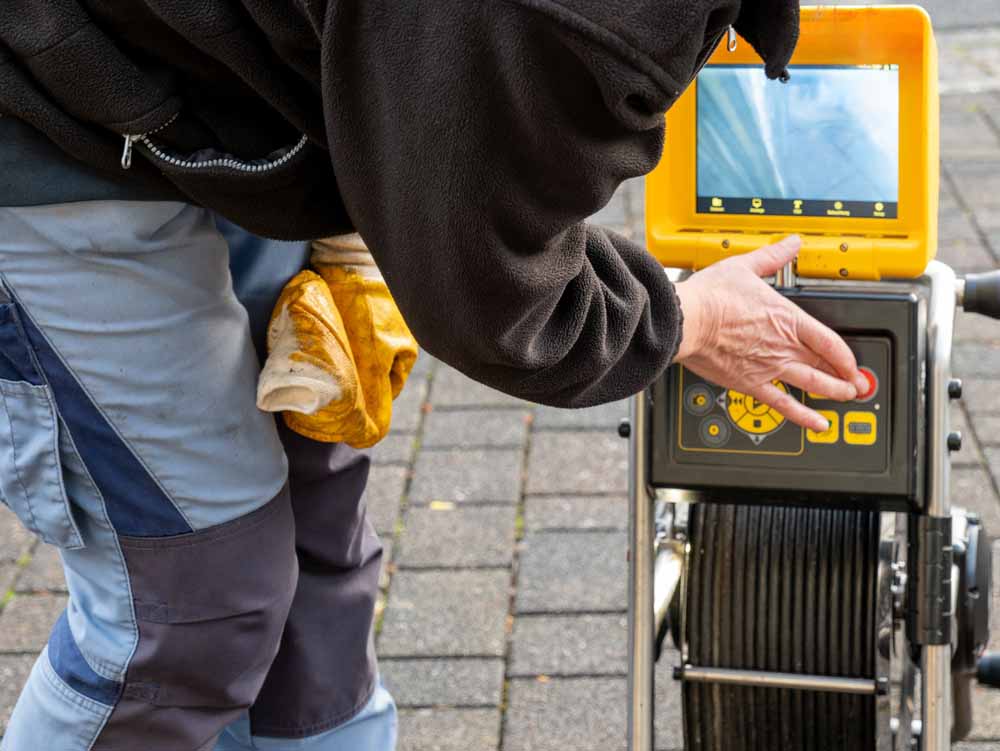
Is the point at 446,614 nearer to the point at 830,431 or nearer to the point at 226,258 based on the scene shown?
the point at 830,431

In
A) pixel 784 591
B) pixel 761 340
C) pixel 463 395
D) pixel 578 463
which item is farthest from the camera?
pixel 463 395

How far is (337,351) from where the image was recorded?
5.84 ft

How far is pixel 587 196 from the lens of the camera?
1319 millimetres

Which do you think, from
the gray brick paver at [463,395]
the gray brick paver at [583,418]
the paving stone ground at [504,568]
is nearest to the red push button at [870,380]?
the paving stone ground at [504,568]

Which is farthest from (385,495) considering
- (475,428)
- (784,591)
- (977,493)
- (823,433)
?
(823,433)

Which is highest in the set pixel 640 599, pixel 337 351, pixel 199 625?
pixel 337 351

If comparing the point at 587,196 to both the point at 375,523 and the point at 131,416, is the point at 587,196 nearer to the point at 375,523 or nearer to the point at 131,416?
the point at 131,416

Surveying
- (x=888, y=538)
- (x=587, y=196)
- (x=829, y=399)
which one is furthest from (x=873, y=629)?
(x=587, y=196)

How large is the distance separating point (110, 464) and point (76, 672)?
28 cm

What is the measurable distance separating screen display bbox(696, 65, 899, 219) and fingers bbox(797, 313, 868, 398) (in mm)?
160

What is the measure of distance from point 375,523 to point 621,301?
193 cm

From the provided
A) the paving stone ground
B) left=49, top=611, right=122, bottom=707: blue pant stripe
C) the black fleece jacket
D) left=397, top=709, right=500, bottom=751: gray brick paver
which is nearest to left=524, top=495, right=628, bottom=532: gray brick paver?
the paving stone ground

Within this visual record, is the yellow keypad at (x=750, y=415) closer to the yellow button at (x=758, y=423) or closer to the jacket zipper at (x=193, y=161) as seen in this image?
the yellow button at (x=758, y=423)

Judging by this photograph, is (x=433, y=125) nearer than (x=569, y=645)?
Yes
